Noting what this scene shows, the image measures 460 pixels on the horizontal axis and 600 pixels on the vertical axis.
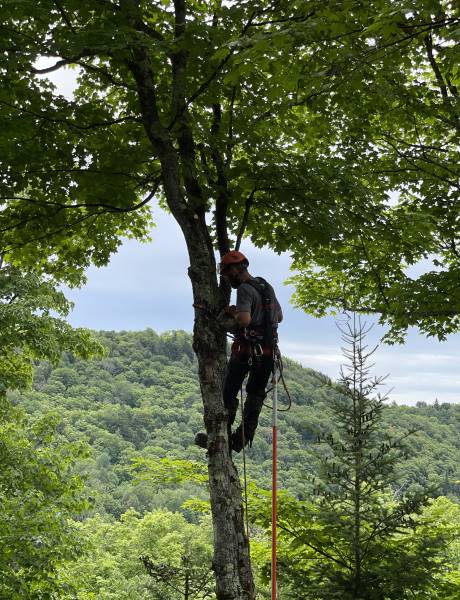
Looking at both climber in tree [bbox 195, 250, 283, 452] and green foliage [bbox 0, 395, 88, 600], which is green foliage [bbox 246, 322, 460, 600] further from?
green foliage [bbox 0, 395, 88, 600]

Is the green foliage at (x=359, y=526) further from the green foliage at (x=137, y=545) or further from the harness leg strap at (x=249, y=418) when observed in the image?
the green foliage at (x=137, y=545)

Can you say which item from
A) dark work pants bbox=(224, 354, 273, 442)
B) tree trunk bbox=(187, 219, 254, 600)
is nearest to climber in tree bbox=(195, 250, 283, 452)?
dark work pants bbox=(224, 354, 273, 442)

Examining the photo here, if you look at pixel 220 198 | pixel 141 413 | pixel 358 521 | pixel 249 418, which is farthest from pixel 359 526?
pixel 141 413

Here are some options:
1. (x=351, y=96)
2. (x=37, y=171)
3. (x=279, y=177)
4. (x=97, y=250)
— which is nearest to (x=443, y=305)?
(x=351, y=96)

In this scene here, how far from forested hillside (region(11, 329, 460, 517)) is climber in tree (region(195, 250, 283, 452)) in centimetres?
4366

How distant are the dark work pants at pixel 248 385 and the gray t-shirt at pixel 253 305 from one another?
1.34 feet

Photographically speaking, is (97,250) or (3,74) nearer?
A: (3,74)

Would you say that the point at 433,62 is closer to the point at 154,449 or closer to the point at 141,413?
the point at 154,449

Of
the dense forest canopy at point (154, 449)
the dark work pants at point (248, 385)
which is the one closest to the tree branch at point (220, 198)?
the dark work pants at point (248, 385)

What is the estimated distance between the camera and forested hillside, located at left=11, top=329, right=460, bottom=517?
8250 centimetres

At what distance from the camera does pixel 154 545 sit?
50.9 meters

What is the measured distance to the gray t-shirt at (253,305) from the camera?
5.93 meters

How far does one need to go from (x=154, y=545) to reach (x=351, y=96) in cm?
4866

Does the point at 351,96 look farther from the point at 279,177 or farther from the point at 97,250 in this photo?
the point at 97,250
